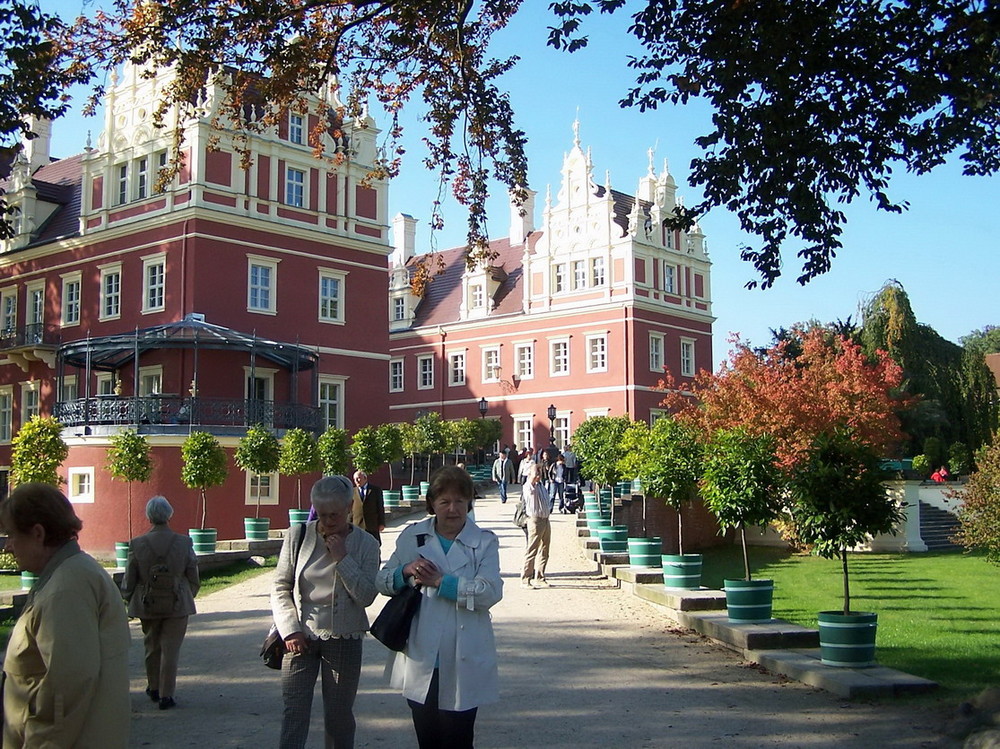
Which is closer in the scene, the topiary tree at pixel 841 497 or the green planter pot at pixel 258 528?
the topiary tree at pixel 841 497

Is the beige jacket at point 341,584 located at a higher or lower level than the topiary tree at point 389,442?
lower

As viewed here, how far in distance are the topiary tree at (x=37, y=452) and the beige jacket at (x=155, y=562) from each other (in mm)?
14858

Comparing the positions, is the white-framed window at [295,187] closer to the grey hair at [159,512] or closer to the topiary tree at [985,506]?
the topiary tree at [985,506]

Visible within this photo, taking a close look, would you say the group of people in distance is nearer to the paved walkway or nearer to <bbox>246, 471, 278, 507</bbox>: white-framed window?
the paved walkway

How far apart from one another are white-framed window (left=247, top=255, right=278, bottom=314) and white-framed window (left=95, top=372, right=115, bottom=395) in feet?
16.4

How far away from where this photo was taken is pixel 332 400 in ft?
112

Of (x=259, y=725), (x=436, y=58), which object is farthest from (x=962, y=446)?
(x=259, y=725)

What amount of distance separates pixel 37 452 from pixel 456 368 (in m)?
30.4

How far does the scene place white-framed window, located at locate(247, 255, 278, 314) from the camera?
1253 inches

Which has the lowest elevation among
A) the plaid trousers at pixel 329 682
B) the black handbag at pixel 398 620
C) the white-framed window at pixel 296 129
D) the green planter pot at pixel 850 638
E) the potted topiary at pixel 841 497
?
the green planter pot at pixel 850 638

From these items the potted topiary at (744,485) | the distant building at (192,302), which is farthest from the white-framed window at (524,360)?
the potted topiary at (744,485)

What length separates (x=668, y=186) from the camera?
48.2 m

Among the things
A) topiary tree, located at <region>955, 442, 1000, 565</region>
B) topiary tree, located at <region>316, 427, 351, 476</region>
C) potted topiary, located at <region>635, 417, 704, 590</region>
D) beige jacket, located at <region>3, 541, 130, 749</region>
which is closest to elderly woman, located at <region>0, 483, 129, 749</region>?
beige jacket, located at <region>3, 541, 130, 749</region>

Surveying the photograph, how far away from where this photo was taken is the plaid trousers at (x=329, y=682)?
5.61m
